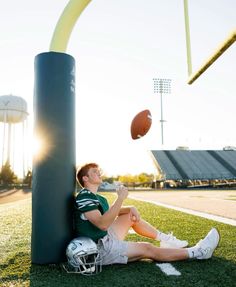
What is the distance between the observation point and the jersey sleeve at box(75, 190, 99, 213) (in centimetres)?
311

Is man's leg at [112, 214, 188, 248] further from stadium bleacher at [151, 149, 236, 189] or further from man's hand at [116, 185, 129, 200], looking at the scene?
stadium bleacher at [151, 149, 236, 189]

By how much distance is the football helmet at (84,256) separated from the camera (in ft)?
9.59

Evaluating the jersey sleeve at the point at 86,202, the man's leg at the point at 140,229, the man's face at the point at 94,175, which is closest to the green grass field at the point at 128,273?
the man's leg at the point at 140,229

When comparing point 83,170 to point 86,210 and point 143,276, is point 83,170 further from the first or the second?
point 143,276

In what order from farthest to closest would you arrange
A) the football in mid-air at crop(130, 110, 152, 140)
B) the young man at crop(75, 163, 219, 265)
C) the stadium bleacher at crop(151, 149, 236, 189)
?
the stadium bleacher at crop(151, 149, 236, 189)
the football in mid-air at crop(130, 110, 152, 140)
the young man at crop(75, 163, 219, 265)

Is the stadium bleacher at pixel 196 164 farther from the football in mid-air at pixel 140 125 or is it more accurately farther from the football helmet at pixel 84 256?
the football helmet at pixel 84 256

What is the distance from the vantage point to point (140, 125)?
382 cm

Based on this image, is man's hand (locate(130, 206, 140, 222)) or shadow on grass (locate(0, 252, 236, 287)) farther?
man's hand (locate(130, 206, 140, 222))

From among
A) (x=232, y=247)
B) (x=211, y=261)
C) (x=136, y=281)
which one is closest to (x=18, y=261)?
(x=136, y=281)

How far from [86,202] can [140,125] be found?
1088 mm

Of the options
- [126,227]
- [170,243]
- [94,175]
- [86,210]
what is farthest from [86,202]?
[170,243]

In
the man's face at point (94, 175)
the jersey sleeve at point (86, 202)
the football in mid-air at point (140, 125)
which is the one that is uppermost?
the football in mid-air at point (140, 125)

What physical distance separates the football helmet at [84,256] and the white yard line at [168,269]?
1.74ft

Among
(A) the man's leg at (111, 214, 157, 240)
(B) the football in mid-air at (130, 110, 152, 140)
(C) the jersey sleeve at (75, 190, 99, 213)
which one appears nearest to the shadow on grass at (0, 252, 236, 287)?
(A) the man's leg at (111, 214, 157, 240)
